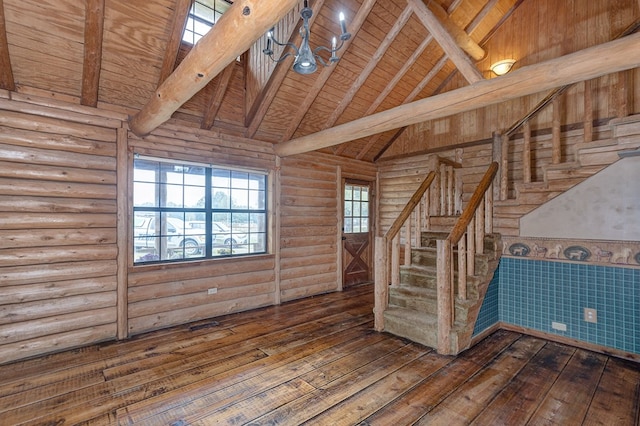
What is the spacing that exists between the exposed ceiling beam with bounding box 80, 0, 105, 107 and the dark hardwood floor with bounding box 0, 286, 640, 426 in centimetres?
273

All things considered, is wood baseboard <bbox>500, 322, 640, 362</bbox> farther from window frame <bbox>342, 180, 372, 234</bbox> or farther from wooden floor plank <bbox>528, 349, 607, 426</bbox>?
window frame <bbox>342, 180, 372, 234</bbox>

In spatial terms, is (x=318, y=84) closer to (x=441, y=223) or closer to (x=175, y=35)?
(x=175, y=35)

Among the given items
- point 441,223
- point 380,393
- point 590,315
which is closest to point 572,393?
point 590,315

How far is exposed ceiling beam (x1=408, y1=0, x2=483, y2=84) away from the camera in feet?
9.50

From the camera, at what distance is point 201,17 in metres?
3.93

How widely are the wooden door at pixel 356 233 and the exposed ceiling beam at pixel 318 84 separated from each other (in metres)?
1.83

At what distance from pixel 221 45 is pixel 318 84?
253 centimetres

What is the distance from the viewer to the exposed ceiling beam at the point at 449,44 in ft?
9.50

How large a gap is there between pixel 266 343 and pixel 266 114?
308 cm

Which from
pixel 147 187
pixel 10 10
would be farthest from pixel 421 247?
pixel 10 10

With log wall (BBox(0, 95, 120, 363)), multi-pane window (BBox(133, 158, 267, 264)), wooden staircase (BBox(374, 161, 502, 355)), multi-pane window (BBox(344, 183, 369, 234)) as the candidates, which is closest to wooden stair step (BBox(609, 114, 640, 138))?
wooden staircase (BBox(374, 161, 502, 355))

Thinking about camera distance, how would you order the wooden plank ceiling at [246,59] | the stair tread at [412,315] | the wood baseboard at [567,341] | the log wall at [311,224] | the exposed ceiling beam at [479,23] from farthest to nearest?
the log wall at [311,224], the exposed ceiling beam at [479,23], the stair tread at [412,315], the wood baseboard at [567,341], the wooden plank ceiling at [246,59]

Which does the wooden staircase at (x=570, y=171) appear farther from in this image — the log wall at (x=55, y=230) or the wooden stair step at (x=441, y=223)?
the log wall at (x=55, y=230)

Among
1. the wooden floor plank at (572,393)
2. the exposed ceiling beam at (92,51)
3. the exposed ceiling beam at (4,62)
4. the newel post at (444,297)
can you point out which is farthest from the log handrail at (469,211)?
the exposed ceiling beam at (4,62)
